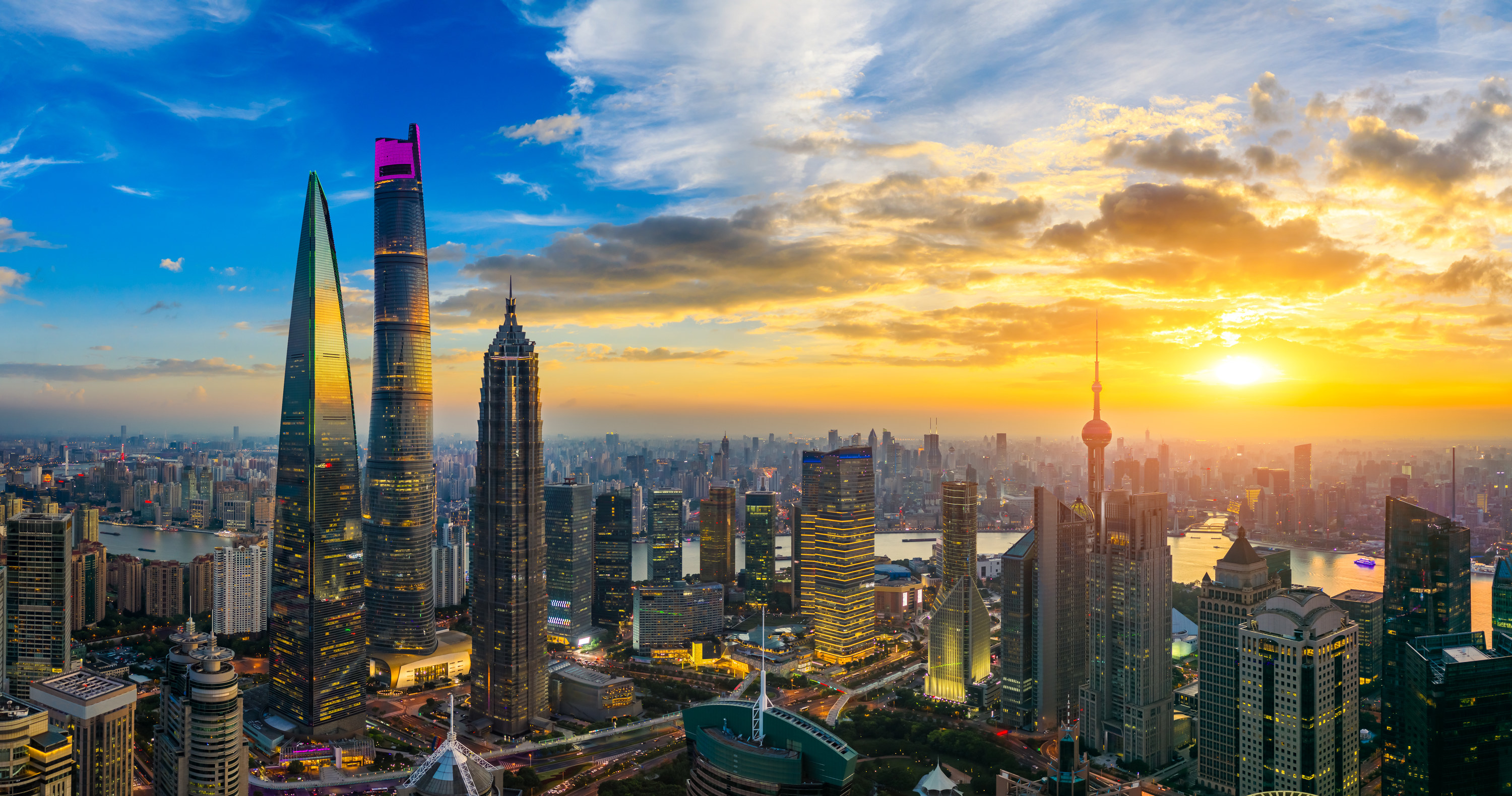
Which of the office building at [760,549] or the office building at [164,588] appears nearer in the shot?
the office building at [164,588]

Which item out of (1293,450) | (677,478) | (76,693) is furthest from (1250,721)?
(677,478)

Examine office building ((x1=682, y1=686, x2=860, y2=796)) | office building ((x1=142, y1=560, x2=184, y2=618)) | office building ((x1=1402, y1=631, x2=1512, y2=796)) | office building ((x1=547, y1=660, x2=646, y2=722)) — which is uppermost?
office building ((x1=682, y1=686, x2=860, y2=796))

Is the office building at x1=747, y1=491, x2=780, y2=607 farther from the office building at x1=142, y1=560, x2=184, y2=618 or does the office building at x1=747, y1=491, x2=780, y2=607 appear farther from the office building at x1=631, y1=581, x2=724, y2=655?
the office building at x1=142, y1=560, x2=184, y2=618

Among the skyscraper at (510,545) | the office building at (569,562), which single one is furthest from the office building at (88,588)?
the skyscraper at (510,545)

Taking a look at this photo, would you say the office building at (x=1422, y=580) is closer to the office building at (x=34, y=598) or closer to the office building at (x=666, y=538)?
the office building at (x=666, y=538)

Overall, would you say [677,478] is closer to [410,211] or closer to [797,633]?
[797,633]

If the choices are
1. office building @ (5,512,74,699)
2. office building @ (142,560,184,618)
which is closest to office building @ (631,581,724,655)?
office building @ (5,512,74,699)

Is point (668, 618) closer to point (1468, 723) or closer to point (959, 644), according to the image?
point (959, 644)
